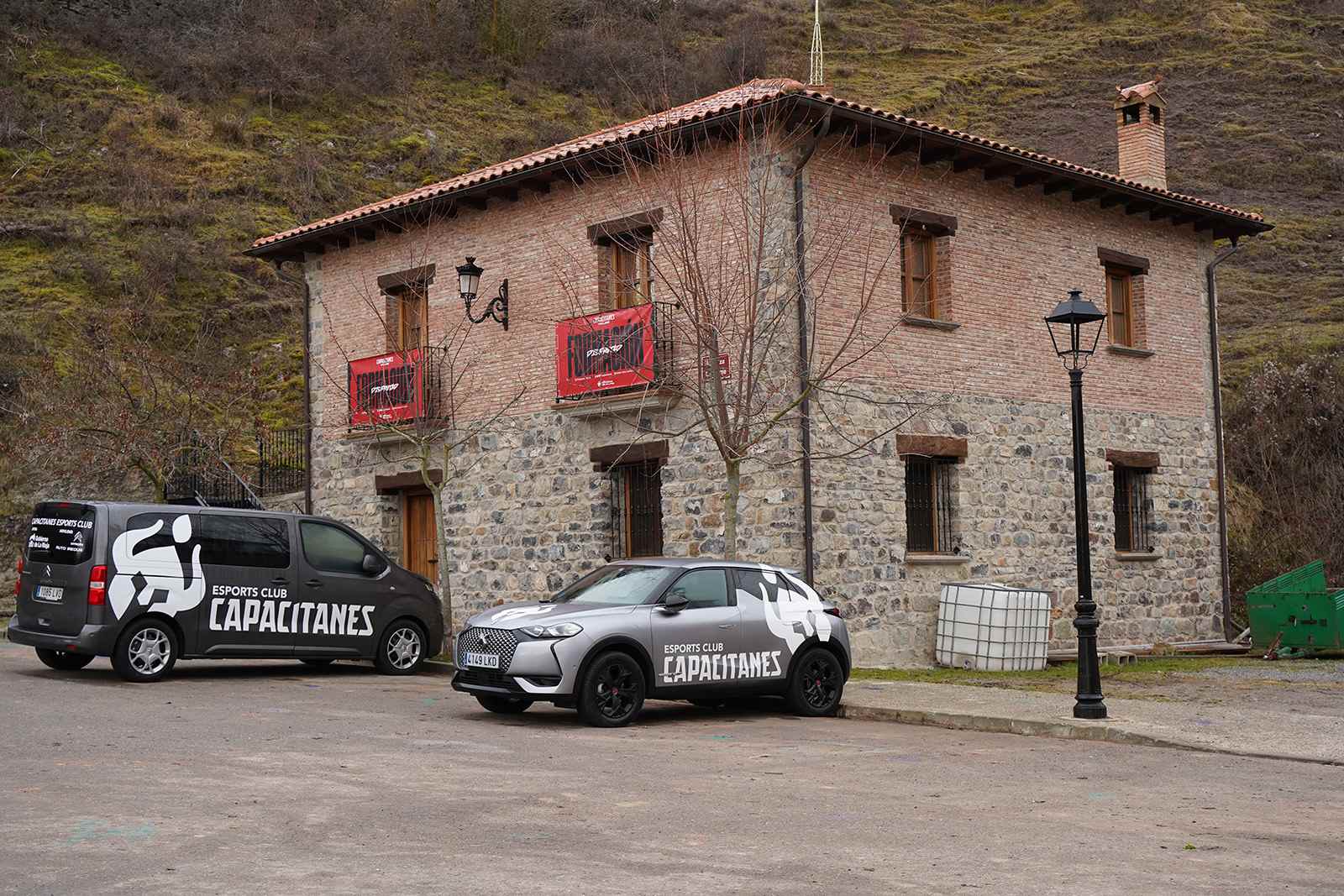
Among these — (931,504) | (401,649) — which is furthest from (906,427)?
(401,649)

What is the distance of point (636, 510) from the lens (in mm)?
18641

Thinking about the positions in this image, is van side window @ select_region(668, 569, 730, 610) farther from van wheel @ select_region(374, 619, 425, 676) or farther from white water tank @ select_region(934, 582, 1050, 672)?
white water tank @ select_region(934, 582, 1050, 672)

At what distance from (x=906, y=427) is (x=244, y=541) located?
8.10 m

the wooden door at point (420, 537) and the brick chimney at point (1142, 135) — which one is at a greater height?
the brick chimney at point (1142, 135)

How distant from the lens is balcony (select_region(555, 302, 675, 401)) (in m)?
17.0

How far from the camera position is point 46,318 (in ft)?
105

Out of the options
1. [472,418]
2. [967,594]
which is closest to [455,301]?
[472,418]

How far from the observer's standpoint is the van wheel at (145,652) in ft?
44.9

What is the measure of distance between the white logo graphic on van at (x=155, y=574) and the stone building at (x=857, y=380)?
5624mm

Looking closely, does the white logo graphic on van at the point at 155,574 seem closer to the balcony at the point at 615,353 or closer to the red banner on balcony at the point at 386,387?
the balcony at the point at 615,353

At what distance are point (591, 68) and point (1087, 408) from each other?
126ft

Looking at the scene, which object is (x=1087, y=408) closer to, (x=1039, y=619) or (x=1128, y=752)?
(x=1039, y=619)

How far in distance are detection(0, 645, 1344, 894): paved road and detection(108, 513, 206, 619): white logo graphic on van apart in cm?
161

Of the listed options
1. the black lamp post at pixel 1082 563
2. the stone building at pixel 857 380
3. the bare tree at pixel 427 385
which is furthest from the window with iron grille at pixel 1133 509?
the bare tree at pixel 427 385
